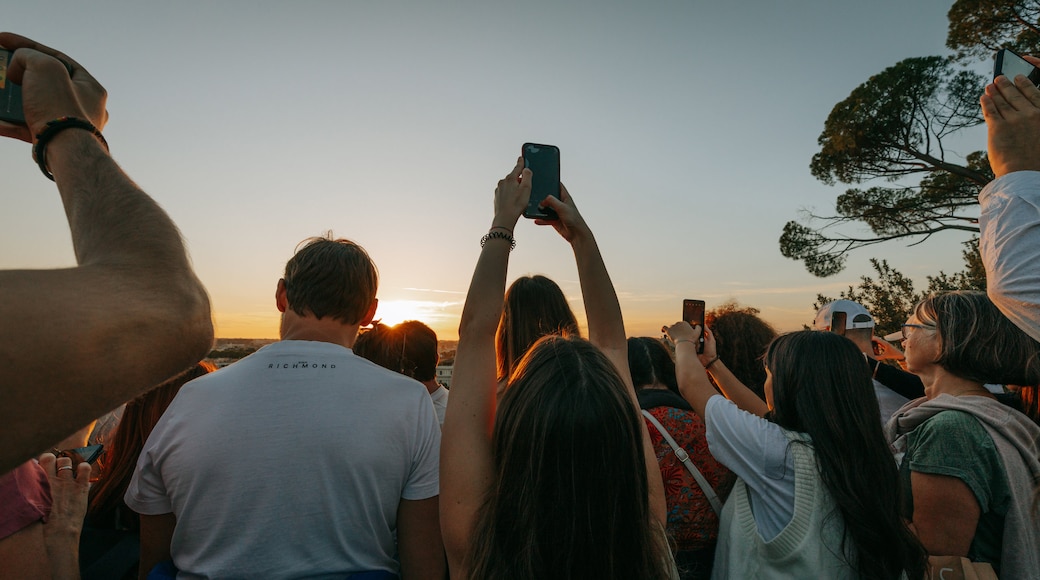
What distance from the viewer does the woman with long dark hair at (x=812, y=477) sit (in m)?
1.91

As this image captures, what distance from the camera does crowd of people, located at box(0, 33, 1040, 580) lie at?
2.48 feet

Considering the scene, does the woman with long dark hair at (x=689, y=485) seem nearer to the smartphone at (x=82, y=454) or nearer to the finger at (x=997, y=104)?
the finger at (x=997, y=104)

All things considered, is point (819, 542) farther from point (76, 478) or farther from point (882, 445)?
point (76, 478)

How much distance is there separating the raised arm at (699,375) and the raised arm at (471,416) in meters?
1.23

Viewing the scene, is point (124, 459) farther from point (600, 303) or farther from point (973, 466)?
point (973, 466)

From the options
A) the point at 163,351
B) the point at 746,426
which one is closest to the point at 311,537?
the point at 163,351

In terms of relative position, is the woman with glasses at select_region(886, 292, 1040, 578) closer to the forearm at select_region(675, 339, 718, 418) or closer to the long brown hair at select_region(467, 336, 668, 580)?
the forearm at select_region(675, 339, 718, 418)

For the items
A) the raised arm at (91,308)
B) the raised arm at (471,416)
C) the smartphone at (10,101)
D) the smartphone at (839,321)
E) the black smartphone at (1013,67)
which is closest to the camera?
the raised arm at (91,308)

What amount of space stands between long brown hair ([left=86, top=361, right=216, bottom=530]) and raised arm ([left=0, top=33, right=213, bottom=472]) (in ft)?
6.18

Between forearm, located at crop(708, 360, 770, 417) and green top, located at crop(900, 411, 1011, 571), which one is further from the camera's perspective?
forearm, located at crop(708, 360, 770, 417)

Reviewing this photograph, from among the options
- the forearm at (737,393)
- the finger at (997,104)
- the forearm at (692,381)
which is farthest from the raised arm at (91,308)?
the forearm at (737,393)

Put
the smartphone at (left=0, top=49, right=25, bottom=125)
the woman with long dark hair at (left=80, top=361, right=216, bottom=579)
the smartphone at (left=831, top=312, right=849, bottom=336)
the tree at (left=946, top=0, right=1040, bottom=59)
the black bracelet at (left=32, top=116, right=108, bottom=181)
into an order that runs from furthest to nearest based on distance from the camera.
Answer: the tree at (left=946, top=0, right=1040, bottom=59)
the smartphone at (left=831, top=312, right=849, bottom=336)
the woman with long dark hair at (left=80, top=361, right=216, bottom=579)
the smartphone at (left=0, top=49, right=25, bottom=125)
the black bracelet at (left=32, top=116, right=108, bottom=181)

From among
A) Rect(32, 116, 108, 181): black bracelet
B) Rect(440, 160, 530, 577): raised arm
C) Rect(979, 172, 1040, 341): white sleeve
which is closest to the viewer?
Rect(32, 116, 108, 181): black bracelet

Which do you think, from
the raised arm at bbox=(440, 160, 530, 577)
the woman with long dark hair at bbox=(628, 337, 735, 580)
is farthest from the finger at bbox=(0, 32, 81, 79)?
the woman with long dark hair at bbox=(628, 337, 735, 580)
